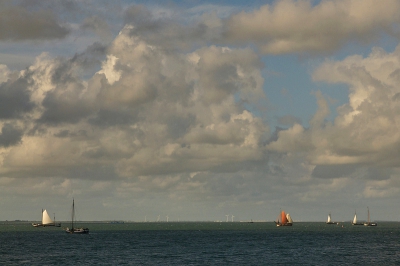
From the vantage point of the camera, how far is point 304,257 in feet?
503

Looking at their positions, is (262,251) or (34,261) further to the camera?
(262,251)

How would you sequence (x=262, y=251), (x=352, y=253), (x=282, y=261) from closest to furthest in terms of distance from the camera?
(x=282, y=261), (x=352, y=253), (x=262, y=251)

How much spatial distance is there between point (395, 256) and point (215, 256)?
164 feet

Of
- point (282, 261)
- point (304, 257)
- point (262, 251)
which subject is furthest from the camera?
point (262, 251)

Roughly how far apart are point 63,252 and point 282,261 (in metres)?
71.4

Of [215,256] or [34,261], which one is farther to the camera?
[215,256]

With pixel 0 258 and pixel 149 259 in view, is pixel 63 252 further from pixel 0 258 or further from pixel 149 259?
pixel 149 259

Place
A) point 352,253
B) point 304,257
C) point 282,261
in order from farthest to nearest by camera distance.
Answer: point 352,253
point 304,257
point 282,261

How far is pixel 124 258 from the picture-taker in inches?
5984

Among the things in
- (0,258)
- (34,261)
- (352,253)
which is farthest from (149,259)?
(352,253)

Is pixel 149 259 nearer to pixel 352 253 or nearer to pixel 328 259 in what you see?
pixel 328 259

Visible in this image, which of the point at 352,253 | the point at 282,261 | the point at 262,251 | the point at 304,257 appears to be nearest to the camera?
the point at 282,261

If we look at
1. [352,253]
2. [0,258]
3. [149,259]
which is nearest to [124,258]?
[149,259]

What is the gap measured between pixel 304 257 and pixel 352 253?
19743mm
